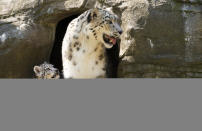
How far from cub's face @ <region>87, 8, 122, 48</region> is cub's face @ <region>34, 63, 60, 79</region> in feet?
3.02

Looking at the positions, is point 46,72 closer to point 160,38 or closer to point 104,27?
point 104,27

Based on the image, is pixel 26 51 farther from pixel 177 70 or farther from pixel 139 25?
pixel 177 70

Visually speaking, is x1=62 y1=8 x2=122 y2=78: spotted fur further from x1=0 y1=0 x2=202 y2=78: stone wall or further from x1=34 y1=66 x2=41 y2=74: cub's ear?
x1=34 y1=66 x2=41 y2=74: cub's ear

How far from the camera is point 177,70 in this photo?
427 centimetres

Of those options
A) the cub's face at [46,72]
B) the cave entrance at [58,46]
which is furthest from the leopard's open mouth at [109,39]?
the cave entrance at [58,46]

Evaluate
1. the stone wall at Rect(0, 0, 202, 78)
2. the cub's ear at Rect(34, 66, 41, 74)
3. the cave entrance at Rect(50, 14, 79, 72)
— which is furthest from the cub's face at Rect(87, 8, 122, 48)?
the cave entrance at Rect(50, 14, 79, 72)

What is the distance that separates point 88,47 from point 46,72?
94 cm

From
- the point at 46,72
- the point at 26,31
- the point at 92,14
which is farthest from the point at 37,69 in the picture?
the point at 92,14

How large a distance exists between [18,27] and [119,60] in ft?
5.38

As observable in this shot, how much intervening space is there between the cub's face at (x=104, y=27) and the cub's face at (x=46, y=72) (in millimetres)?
920

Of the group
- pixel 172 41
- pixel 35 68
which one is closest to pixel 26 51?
pixel 35 68

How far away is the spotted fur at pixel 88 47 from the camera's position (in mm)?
4406

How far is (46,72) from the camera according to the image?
514 centimetres

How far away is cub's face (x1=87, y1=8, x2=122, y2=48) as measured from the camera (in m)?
4.27
